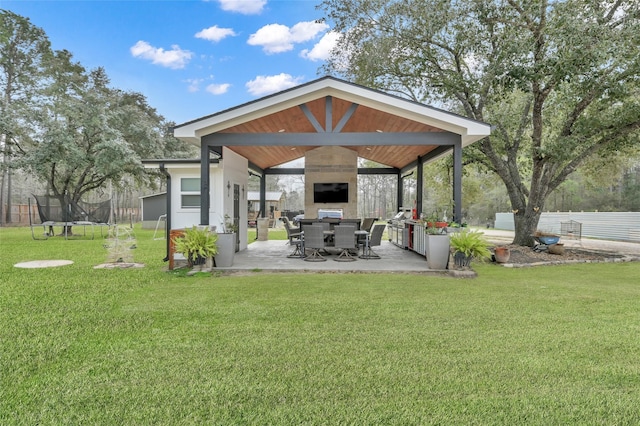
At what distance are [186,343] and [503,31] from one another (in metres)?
10.2

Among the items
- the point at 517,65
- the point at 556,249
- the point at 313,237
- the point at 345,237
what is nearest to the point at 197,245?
the point at 313,237

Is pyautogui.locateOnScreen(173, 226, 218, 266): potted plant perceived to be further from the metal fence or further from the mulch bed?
the metal fence

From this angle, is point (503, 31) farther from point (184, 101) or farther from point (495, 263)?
point (184, 101)

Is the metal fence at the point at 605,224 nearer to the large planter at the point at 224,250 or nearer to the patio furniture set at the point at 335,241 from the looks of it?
the patio furniture set at the point at 335,241

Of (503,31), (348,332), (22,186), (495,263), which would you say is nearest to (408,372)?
(348,332)

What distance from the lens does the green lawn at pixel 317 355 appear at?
212 cm

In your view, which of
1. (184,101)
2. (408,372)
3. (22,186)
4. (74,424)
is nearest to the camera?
(74,424)

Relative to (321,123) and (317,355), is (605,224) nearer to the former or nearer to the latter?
(321,123)

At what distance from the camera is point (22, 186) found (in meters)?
38.5

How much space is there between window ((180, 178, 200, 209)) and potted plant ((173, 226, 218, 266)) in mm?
1916

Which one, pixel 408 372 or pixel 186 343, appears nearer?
pixel 408 372

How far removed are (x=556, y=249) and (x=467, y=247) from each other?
15.8 ft

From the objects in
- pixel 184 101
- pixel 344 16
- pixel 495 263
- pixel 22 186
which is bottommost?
pixel 495 263

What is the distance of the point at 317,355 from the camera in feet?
9.47
